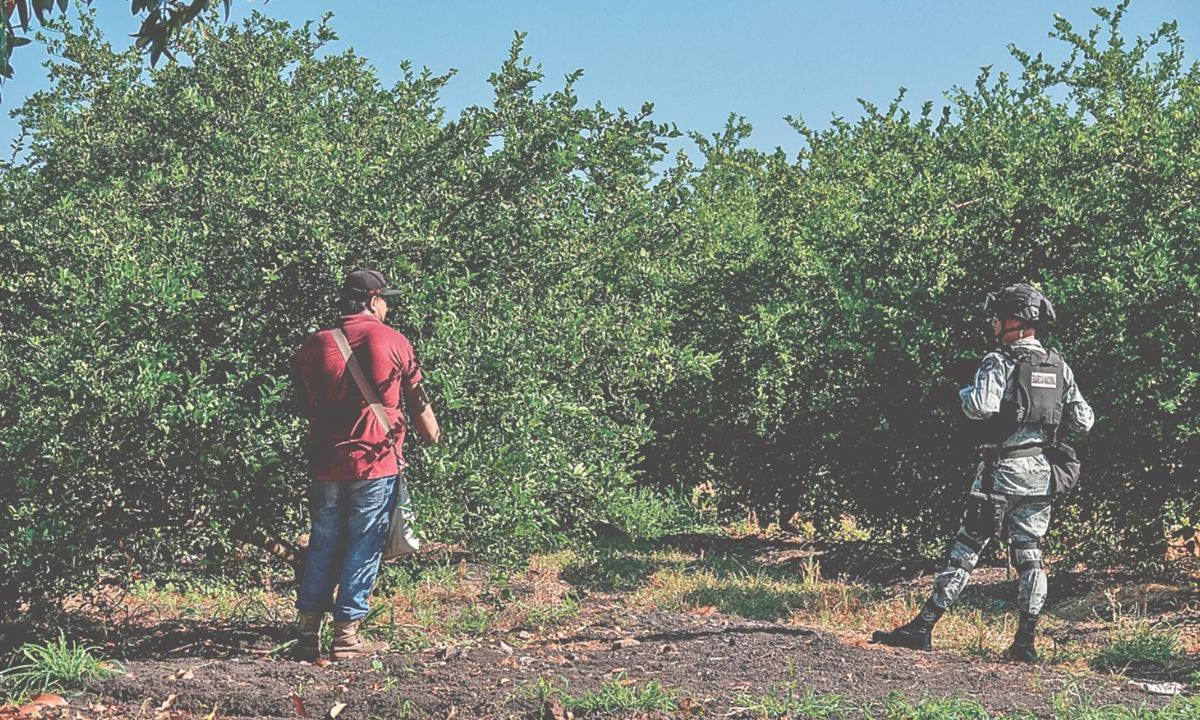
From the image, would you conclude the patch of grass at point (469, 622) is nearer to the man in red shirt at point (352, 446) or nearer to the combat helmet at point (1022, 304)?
the man in red shirt at point (352, 446)

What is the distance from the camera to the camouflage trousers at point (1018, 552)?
245 inches

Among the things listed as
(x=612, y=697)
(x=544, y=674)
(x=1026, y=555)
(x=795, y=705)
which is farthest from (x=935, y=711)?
(x=1026, y=555)

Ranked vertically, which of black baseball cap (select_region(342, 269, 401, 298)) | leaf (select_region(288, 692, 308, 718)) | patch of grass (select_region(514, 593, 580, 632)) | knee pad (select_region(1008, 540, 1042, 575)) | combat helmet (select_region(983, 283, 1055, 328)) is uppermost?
combat helmet (select_region(983, 283, 1055, 328))

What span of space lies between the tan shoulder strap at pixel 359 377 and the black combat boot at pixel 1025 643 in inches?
126

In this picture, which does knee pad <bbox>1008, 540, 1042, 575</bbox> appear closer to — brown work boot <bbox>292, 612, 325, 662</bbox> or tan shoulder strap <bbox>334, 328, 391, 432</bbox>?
tan shoulder strap <bbox>334, 328, 391, 432</bbox>

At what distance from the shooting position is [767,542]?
38.9 feet

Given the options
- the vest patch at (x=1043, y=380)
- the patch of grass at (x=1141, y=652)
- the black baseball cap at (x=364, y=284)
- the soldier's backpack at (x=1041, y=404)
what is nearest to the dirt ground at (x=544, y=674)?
the patch of grass at (x=1141, y=652)

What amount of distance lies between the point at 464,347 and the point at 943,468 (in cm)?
418

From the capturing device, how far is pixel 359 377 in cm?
557

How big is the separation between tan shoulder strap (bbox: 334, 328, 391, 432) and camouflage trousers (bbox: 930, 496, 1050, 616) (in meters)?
2.83

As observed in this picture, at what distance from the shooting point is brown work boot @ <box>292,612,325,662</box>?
5.75 m

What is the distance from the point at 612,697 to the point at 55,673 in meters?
2.27

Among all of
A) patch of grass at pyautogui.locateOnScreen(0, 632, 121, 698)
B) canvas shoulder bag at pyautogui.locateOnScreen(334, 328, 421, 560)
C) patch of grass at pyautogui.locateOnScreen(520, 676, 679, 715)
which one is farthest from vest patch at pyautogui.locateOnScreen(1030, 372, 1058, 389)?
patch of grass at pyautogui.locateOnScreen(0, 632, 121, 698)

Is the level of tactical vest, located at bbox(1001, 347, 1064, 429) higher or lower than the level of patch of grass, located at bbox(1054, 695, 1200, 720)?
higher
